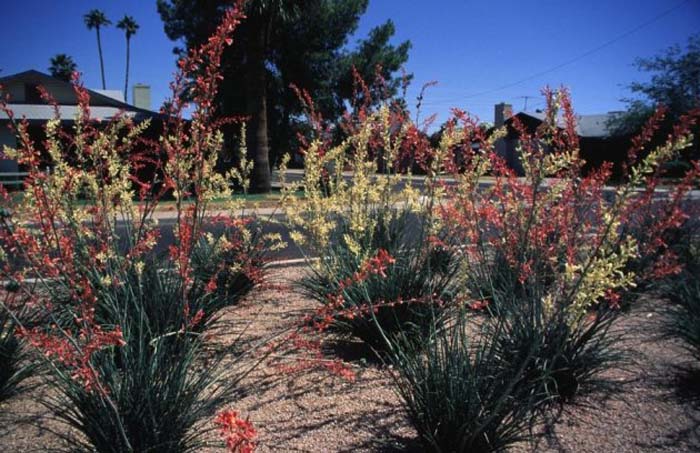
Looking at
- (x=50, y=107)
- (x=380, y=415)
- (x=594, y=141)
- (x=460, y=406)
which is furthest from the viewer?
(x=594, y=141)

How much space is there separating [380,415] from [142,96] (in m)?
34.2

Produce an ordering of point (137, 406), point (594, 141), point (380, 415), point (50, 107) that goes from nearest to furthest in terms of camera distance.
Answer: point (137, 406) < point (380, 415) < point (50, 107) < point (594, 141)

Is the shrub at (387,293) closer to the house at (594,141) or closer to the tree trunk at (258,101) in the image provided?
the tree trunk at (258,101)

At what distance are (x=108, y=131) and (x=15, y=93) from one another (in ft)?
83.1

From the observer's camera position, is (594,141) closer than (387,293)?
No

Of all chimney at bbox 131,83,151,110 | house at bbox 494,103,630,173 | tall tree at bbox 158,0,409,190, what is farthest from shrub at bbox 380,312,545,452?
chimney at bbox 131,83,151,110

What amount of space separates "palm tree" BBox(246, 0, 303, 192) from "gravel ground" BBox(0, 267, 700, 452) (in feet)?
53.3

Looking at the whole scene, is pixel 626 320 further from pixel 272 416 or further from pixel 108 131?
pixel 108 131

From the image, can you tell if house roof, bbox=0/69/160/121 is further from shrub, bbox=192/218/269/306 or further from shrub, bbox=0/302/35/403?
shrub, bbox=0/302/35/403

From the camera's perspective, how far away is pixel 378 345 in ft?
14.7

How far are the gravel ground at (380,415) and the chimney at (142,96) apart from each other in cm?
3261

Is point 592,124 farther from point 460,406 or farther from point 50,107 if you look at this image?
point 460,406

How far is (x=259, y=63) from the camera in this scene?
19281 mm

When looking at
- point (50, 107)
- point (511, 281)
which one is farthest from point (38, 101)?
point (511, 281)
